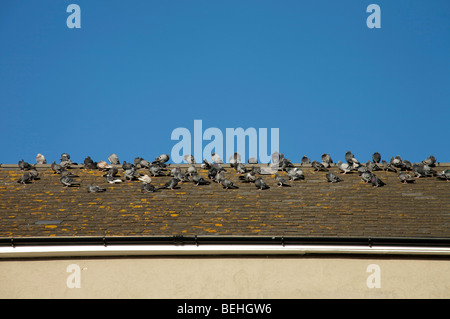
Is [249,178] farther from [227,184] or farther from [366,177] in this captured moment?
[366,177]

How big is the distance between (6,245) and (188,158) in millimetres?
8015

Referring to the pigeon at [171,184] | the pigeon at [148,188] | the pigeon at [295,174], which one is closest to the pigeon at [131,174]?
the pigeon at [148,188]

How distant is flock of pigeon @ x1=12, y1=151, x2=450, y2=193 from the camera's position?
20.2m

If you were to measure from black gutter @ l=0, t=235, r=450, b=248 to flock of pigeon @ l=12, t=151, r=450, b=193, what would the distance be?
405 cm

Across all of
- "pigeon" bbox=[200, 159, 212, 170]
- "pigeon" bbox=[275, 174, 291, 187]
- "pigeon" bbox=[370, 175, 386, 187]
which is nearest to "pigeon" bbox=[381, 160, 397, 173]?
"pigeon" bbox=[370, 175, 386, 187]

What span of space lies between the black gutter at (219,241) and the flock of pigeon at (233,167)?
13.3 ft

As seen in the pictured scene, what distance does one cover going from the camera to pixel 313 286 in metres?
15.5

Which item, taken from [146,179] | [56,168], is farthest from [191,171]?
[56,168]

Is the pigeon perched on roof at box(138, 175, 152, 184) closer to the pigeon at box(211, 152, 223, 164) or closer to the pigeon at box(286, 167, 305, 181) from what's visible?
the pigeon at box(211, 152, 223, 164)

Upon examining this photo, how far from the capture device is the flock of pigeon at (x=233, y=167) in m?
20.2

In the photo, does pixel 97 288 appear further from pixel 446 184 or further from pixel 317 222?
pixel 446 184

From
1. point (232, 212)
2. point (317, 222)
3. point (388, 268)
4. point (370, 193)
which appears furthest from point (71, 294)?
point (370, 193)

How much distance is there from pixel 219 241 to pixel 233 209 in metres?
2.53

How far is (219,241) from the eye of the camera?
51.7 ft
